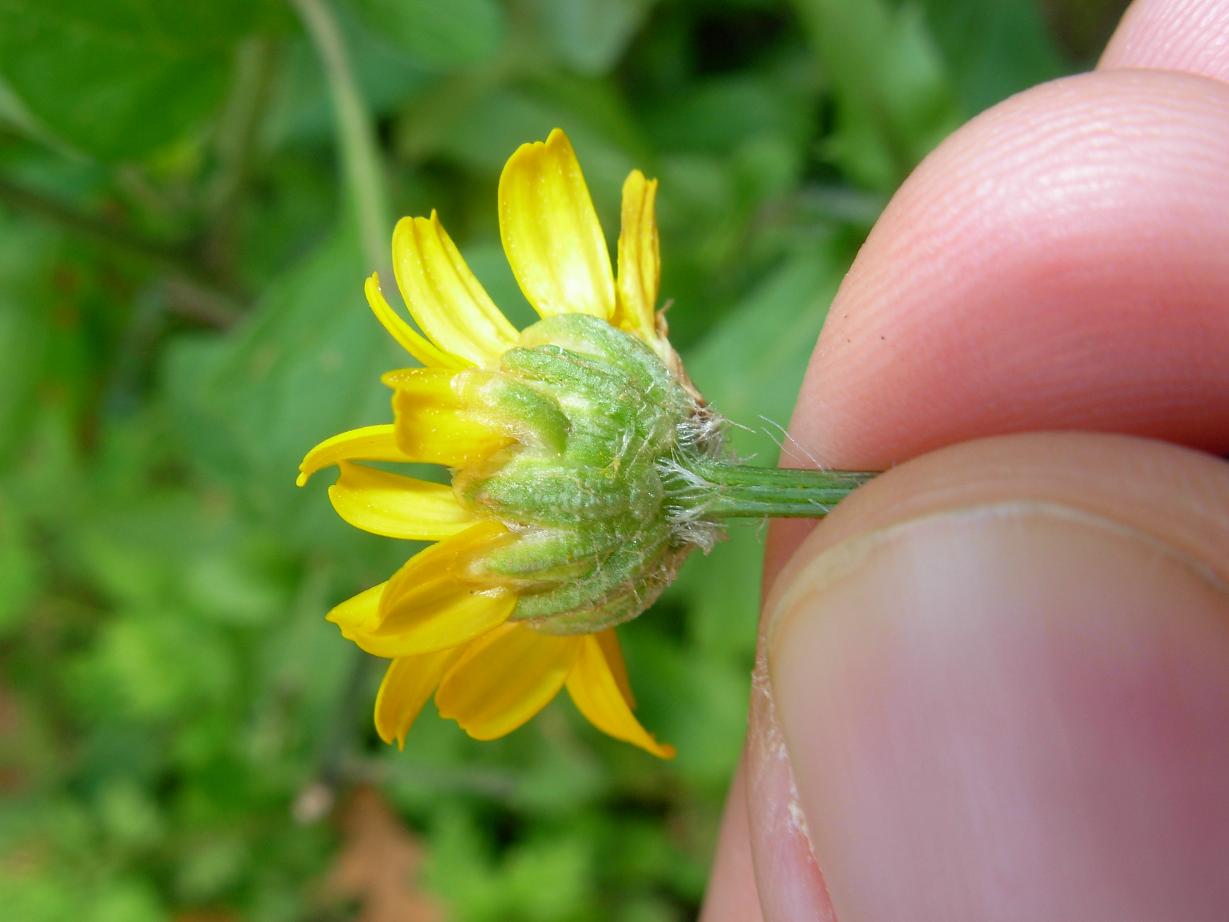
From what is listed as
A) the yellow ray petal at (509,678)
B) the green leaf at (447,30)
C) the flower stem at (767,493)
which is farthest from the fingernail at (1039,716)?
the green leaf at (447,30)

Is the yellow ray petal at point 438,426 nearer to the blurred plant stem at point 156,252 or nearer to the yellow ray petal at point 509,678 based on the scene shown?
the yellow ray petal at point 509,678

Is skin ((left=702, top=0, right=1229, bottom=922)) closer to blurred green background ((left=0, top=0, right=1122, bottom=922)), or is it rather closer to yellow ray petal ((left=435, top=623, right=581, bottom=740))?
yellow ray petal ((left=435, top=623, right=581, bottom=740))

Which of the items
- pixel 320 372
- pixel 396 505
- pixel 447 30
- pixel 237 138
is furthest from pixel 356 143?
pixel 396 505

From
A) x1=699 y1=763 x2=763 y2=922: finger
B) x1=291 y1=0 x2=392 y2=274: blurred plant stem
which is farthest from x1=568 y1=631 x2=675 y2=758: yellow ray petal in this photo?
x1=291 y1=0 x2=392 y2=274: blurred plant stem

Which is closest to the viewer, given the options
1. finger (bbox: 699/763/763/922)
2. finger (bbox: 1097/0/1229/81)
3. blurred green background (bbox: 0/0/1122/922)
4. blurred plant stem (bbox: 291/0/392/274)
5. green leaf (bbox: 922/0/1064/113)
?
finger (bbox: 1097/0/1229/81)

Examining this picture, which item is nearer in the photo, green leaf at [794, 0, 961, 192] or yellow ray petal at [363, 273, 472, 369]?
yellow ray petal at [363, 273, 472, 369]

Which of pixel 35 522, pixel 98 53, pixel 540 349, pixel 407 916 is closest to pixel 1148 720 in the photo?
pixel 540 349

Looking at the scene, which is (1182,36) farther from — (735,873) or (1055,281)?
(735,873)
